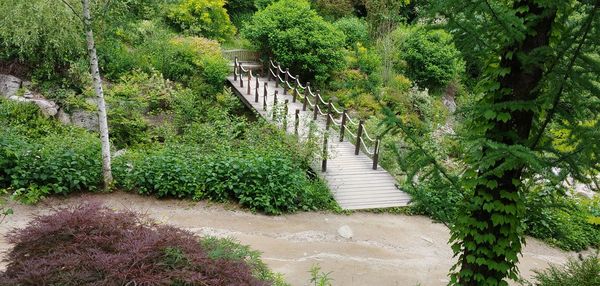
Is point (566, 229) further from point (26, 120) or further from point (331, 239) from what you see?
point (26, 120)

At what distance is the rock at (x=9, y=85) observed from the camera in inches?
563

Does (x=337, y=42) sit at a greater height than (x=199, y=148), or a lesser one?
greater

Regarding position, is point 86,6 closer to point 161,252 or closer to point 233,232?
point 233,232

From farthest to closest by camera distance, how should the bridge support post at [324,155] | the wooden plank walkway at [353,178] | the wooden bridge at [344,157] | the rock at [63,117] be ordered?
the rock at [63,117], the bridge support post at [324,155], the wooden bridge at [344,157], the wooden plank walkway at [353,178]

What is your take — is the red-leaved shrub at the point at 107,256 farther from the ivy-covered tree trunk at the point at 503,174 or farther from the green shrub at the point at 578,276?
the green shrub at the point at 578,276

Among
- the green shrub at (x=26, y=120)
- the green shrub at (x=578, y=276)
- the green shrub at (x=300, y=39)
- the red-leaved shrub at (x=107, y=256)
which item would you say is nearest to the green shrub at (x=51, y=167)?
the green shrub at (x=26, y=120)

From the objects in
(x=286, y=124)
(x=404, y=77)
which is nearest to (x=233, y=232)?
(x=286, y=124)

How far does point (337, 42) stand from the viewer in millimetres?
20078

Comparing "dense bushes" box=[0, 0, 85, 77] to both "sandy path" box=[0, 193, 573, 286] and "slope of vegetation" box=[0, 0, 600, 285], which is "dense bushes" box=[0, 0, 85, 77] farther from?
"sandy path" box=[0, 193, 573, 286]

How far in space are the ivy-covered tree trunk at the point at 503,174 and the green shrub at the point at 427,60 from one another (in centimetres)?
1720

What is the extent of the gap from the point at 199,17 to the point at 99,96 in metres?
13.0

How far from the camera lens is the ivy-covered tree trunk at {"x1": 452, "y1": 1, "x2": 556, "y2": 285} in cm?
441

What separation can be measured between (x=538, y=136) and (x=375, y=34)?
20883 millimetres

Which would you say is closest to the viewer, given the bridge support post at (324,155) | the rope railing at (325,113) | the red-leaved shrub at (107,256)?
the red-leaved shrub at (107,256)
